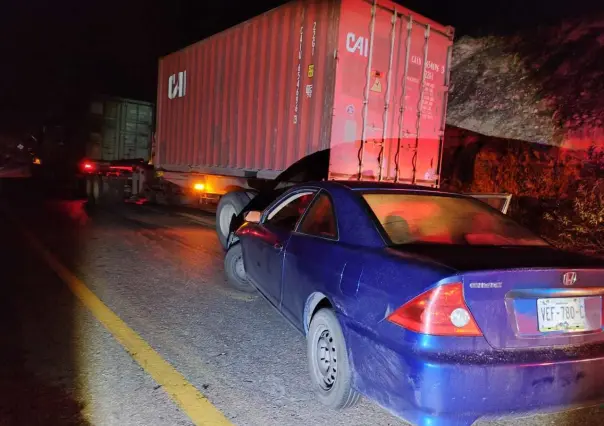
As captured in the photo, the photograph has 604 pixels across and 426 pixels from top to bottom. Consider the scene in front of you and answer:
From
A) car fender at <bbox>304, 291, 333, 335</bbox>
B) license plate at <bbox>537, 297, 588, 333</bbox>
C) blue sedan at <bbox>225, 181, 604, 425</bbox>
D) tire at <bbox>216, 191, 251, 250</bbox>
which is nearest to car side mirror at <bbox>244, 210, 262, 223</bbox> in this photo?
car fender at <bbox>304, 291, 333, 335</bbox>

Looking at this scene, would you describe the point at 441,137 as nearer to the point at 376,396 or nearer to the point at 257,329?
the point at 257,329

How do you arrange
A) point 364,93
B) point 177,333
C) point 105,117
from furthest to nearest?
point 105,117 < point 364,93 < point 177,333

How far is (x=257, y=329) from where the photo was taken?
4.41 meters

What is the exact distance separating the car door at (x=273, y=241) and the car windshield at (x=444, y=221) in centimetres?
73

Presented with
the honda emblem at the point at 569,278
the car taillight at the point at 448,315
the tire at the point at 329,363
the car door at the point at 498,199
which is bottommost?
the tire at the point at 329,363

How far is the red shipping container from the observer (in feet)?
21.7

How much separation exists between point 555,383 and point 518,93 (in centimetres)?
1326

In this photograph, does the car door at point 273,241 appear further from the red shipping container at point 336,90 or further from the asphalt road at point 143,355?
the red shipping container at point 336,90

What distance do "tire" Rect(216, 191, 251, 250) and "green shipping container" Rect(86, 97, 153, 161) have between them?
9140 mm

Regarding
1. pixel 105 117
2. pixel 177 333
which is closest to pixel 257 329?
pixel 177 333

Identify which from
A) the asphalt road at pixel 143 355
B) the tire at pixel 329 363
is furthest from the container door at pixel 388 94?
the tire at pixel 329 363

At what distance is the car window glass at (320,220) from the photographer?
335cm

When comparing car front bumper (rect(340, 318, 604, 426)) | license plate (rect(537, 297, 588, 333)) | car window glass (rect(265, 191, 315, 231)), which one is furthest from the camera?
car window glass (rect(265, 191, 315, 231))

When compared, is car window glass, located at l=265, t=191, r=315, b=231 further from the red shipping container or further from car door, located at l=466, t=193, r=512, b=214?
car door, located at l=466, t=193, r=512, b=214
